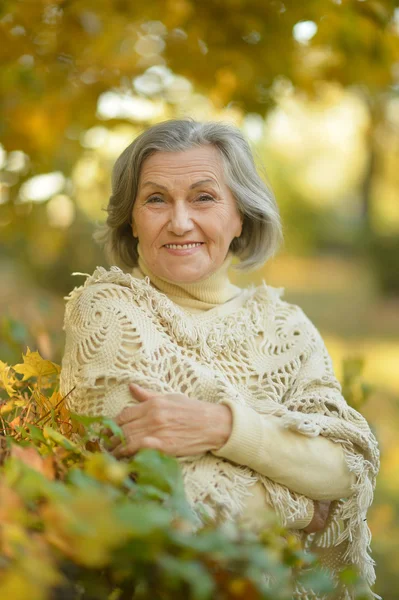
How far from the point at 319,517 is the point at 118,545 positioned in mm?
1092

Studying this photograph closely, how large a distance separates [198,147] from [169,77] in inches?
93.8

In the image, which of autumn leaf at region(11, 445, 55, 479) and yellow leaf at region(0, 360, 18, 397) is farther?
yellow leaf at region(0, 360, 18, 397)

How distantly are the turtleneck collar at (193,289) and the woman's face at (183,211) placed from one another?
1.4 inches

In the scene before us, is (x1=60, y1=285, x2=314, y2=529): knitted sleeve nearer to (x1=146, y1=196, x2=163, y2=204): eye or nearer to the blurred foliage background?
(x1=146, y1=196, x2=163, y2=204): eye

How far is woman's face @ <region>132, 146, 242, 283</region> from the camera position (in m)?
2.11

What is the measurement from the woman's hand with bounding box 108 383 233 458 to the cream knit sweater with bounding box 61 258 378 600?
34 mm

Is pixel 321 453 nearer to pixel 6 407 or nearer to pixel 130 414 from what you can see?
pixel 130 414

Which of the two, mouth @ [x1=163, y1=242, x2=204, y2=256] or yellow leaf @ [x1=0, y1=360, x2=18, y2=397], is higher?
mouth @ [x1=163, y1=242, x2=204, y2=256]

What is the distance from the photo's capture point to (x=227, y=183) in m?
2.20

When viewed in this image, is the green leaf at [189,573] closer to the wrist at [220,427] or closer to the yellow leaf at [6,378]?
the wrist at [220,427]

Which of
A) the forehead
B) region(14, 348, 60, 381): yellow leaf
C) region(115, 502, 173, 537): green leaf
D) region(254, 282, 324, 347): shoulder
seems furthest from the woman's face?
region(115, 502, 173, 537): green leaf

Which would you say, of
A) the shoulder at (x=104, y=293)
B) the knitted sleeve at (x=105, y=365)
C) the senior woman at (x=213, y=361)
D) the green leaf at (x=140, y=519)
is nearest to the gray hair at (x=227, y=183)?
the senior woman at (x=213, y=361)

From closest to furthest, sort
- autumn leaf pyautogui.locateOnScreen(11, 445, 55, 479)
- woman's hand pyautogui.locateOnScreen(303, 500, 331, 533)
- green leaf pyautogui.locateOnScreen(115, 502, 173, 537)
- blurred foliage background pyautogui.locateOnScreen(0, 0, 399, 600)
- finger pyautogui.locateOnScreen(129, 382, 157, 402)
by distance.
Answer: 1. green leaf pyautogui.locateOnScreen(115, 502, 173, 537)
2. autumn leaf pyautogui.locateOnScreen(11, 445, 55, 479)
3. finger pyautogui.locateOnScreen(129, 382, 157, 402)
4. woman's hand pyautogui.locateOnScreen(303, 500, 331, 533)
5. blurred foliage background pyautogui.locateOnScreen(0, 0, 399, 600)

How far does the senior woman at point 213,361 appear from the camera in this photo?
1.81 metres
